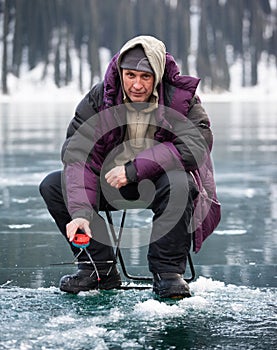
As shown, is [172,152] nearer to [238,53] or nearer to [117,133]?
[117,133]

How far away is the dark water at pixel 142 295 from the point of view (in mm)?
2850

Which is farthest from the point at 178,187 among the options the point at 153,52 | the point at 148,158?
the point at 153,52

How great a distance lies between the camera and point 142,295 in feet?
11.5

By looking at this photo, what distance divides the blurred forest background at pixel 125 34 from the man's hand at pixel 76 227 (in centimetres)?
4458

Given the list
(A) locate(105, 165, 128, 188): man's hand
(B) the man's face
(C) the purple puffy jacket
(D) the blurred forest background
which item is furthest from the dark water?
(D) the blurred forest background

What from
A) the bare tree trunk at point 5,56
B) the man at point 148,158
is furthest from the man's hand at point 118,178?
the bare tree trunk at point 5,56

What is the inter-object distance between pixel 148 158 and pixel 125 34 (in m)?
50.6

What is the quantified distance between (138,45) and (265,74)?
50470 millimetres

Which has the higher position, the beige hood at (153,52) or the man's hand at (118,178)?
the beige hood at (153,52)

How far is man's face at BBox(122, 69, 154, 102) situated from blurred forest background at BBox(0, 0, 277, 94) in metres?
44.5

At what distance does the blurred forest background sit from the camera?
50094 mm

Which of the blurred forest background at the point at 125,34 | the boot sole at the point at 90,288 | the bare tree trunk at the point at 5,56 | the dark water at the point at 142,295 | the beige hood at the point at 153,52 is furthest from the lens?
the blurred forest background at the point at 125,34

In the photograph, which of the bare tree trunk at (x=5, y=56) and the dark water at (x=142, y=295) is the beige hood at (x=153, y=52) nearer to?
the dark water at (x=142, y=295)

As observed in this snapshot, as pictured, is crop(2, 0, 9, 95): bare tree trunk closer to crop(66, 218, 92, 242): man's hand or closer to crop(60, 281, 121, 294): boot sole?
crop(60, 281, 121, 294): boot sole
